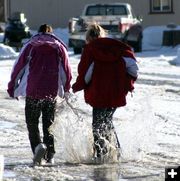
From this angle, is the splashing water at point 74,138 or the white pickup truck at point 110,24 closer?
the splashing water at point 74,138

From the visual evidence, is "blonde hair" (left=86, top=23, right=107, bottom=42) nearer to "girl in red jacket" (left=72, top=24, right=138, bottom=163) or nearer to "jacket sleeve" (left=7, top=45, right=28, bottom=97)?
"girl in red jacket" (left=72, top=24, right=138, bottom=163)

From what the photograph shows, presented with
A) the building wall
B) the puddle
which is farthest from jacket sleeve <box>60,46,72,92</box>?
the building wall

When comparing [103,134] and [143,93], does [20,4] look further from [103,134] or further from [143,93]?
[103,134]

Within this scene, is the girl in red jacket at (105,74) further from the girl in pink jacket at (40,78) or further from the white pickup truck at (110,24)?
the white pickup truck at (110,24)

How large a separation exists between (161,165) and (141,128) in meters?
0.94

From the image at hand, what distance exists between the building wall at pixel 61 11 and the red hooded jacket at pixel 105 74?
30.8m

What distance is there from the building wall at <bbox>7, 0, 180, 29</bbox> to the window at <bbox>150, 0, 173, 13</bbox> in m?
0.23

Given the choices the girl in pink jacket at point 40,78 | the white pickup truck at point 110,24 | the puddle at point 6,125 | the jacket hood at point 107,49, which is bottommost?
the white pickup truck at point 110,24

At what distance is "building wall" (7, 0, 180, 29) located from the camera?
38.8m

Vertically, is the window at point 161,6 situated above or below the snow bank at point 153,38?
above

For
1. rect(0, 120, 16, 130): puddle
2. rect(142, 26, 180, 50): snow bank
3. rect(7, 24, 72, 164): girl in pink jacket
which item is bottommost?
rect(142, 26, 180, 50): snow bank

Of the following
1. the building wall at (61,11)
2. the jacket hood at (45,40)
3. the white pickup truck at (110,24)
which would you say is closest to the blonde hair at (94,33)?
the jacket hood at (45,40)

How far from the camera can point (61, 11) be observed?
39656mm

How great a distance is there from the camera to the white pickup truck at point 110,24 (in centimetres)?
2725
